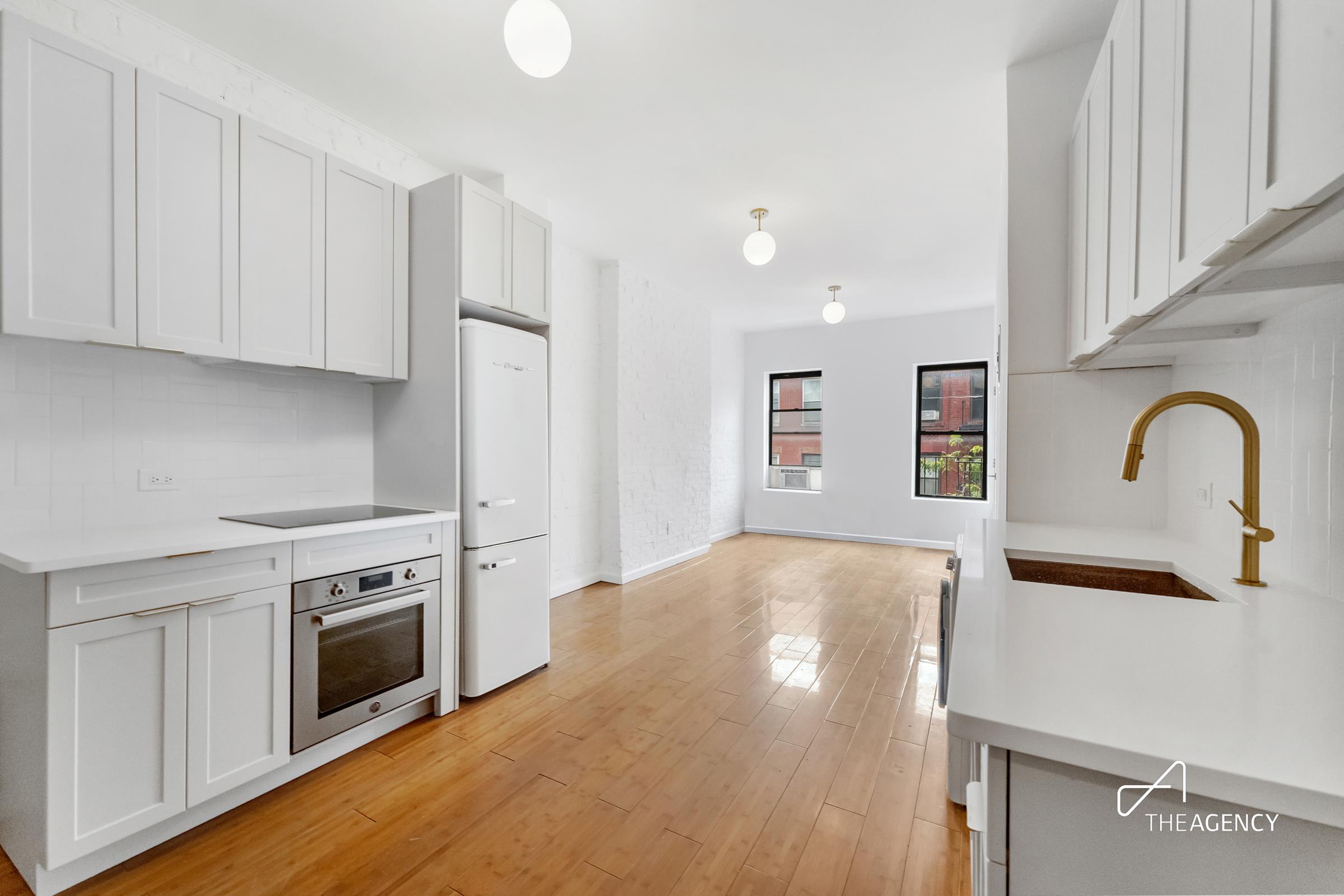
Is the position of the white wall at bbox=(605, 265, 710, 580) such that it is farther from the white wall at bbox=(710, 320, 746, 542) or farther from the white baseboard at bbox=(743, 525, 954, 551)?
the white baseboard at bbox=(743, 525, 954, 551)

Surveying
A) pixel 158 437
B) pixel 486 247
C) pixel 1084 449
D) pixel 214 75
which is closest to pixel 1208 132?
pixel 1084 449

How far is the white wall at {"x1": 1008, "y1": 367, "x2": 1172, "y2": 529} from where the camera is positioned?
204 centimetres

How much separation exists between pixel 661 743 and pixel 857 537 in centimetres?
518

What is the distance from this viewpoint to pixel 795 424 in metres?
7.48

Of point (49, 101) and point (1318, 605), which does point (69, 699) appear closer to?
point (49, 101)

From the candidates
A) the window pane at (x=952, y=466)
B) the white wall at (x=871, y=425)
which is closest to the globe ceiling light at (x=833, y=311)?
the white wall at (x=871, y=425)

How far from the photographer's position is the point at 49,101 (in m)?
1.62

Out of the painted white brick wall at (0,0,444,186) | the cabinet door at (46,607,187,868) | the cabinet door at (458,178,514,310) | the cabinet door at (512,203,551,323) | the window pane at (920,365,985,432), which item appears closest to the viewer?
the cabinet door at (46,607,187,868)

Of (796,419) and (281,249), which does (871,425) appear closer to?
(796,419)

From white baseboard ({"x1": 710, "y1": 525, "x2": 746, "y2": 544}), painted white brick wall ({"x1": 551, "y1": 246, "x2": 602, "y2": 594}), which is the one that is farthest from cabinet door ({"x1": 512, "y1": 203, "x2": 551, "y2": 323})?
white baseboard ({"x1": 710, "y1": 525, "x2": 746, "y2": 544})

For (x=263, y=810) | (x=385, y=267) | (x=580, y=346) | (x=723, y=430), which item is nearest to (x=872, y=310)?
(x=723, y=430)

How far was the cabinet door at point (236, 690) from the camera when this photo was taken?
171 cm

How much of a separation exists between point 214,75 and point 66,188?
101cm

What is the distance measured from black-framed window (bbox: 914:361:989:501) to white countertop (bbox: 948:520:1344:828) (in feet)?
18.4
